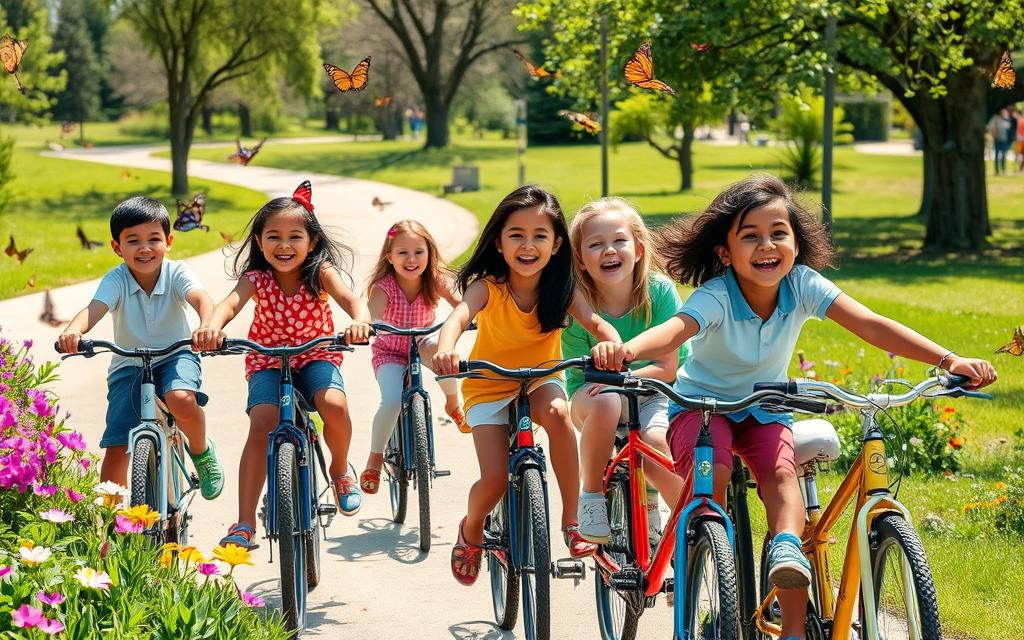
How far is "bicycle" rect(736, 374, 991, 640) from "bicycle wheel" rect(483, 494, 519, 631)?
1184 millimetres

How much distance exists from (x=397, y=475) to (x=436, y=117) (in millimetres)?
47718

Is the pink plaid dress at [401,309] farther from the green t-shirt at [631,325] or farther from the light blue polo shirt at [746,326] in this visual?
the light blue polo shirt at [746,326]

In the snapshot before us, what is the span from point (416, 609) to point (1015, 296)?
509 inches

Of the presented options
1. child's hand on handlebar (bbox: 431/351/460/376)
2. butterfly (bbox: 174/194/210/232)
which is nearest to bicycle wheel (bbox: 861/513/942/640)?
child's hand on handlebar (bbox: 431/351/460/376)

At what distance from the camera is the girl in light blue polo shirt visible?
3.95m

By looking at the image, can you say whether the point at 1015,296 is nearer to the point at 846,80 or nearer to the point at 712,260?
the point at 846,80

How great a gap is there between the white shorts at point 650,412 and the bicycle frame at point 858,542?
3.49 ft

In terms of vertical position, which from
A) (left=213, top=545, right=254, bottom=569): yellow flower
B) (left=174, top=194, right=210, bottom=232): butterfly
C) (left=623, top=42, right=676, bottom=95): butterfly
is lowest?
(left=213, top=545, right=254, bottom=569): yellow flower

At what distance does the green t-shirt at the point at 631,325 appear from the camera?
16.4ft

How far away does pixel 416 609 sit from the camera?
5328mm

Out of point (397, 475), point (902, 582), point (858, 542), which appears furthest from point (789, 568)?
point (397, 475)

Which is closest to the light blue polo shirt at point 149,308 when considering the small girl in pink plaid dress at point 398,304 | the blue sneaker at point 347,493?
the blue sneaker at point 347,493

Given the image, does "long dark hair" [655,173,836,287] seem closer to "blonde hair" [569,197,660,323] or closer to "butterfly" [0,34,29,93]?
"blonde hair" [569,197,660,323]

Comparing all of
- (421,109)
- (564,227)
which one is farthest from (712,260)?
(421,109)
